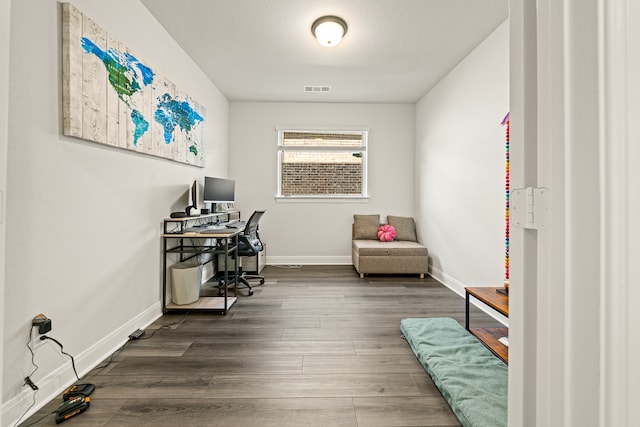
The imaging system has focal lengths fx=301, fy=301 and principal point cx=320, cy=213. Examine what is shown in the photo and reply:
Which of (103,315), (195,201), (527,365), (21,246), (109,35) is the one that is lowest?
(103,315)

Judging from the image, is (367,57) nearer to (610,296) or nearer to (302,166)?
(302,166)

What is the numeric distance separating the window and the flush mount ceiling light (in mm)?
2236

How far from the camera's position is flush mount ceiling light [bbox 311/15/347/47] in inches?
105

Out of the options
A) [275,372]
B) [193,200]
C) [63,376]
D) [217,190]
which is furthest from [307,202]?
[63,376]

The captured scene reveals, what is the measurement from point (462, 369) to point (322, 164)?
3889mm

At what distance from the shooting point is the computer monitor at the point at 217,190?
3.53 meters

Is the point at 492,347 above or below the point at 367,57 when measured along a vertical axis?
below

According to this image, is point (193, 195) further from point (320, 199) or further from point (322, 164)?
point (322, 164)

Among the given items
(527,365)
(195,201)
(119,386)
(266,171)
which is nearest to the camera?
(527,365)

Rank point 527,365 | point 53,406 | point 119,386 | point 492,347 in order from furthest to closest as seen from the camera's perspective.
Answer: point 492,347 → point 119,386 → point 53,406 → point 527,365

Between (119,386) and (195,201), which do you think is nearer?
(119,386)

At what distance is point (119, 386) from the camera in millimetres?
1718

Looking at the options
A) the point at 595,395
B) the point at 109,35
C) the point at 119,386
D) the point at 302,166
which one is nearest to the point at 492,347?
the point at 595,395

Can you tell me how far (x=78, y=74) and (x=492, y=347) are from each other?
3020 millimetres
